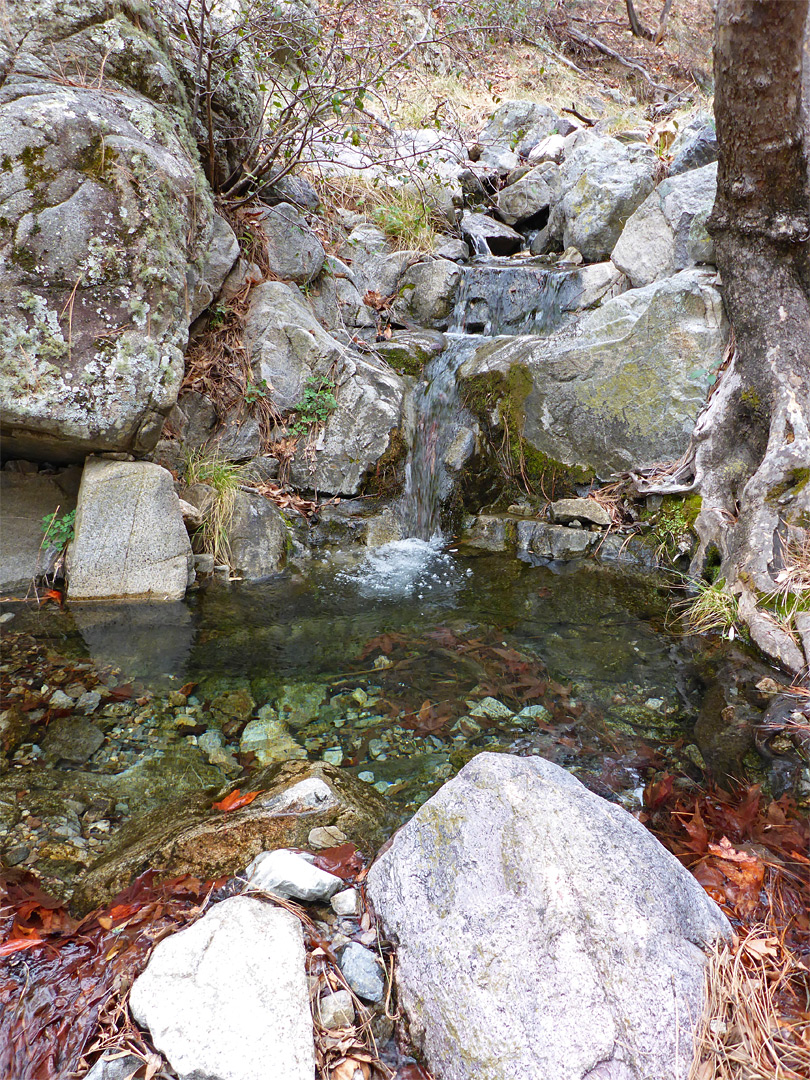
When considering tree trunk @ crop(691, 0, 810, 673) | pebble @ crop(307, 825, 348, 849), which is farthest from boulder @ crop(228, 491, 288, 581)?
tree trunk @ crop(691, 0, 810, 673)

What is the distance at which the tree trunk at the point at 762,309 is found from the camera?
3682 mm

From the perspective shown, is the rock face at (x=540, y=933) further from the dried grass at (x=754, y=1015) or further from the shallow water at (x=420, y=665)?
the shallow water at (x=420, y=665)

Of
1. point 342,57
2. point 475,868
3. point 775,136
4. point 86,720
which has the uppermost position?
point 342,57

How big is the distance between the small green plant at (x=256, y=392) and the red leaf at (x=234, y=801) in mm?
4051

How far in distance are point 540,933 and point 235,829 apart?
1.23m

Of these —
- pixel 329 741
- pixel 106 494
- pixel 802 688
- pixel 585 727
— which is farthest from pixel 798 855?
pixel 106 494

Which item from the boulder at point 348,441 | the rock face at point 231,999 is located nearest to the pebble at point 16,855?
the rock face at point 231,999

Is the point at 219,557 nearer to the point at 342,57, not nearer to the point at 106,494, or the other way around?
the point at 106,494

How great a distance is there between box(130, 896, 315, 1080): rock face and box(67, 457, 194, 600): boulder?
10.5ft

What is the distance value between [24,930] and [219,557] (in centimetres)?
337

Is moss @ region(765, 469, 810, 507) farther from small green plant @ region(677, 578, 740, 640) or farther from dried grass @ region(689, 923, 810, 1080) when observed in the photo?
dried grass @ region(689, 923, 810, 1080)

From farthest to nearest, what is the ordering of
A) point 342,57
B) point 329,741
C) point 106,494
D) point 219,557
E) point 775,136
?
point 342,57, point 219,557, point 106,494, point 775,136, point 329,741

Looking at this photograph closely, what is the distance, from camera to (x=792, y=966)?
5.93 feet

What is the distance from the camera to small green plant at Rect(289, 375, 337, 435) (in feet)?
19.5
